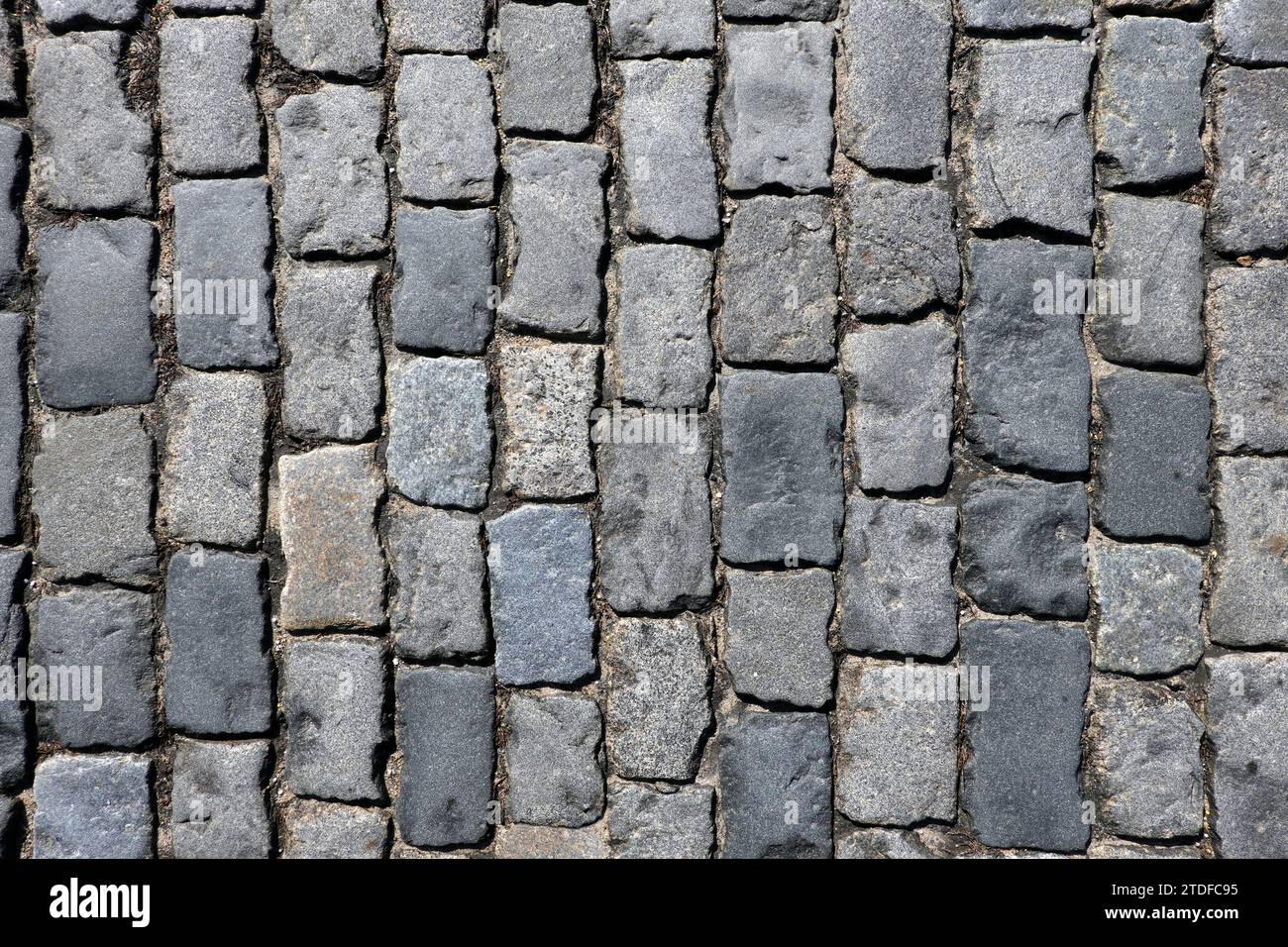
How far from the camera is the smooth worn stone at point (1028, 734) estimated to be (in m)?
2.75

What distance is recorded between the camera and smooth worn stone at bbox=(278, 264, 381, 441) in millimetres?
2811

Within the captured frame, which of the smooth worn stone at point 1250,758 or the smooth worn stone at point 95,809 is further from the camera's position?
the smooth worn stone at point 95,809

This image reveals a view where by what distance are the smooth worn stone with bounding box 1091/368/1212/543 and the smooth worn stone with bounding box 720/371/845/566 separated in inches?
33.5

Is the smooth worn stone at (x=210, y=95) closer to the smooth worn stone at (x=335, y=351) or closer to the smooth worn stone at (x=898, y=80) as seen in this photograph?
the smooth worn stone at (x=335, y=351)

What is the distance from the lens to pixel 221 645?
283cm

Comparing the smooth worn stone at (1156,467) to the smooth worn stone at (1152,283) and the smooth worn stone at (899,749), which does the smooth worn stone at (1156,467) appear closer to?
the smooth worn stone at (1152,283)

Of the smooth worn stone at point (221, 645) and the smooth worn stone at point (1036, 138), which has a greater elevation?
the smooth worn stone at point (1036, 138)

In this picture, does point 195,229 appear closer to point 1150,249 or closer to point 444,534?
point 444,534

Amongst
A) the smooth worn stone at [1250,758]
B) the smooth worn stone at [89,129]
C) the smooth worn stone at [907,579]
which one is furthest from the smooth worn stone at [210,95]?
the smooth worn stone at [1250,758]

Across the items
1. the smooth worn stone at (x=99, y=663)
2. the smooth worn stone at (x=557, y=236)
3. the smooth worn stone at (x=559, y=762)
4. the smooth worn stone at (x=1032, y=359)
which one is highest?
the smooth worn stone at (x=557, y=236)

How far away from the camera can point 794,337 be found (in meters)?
2.79

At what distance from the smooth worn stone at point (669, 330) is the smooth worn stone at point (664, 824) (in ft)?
4.04
